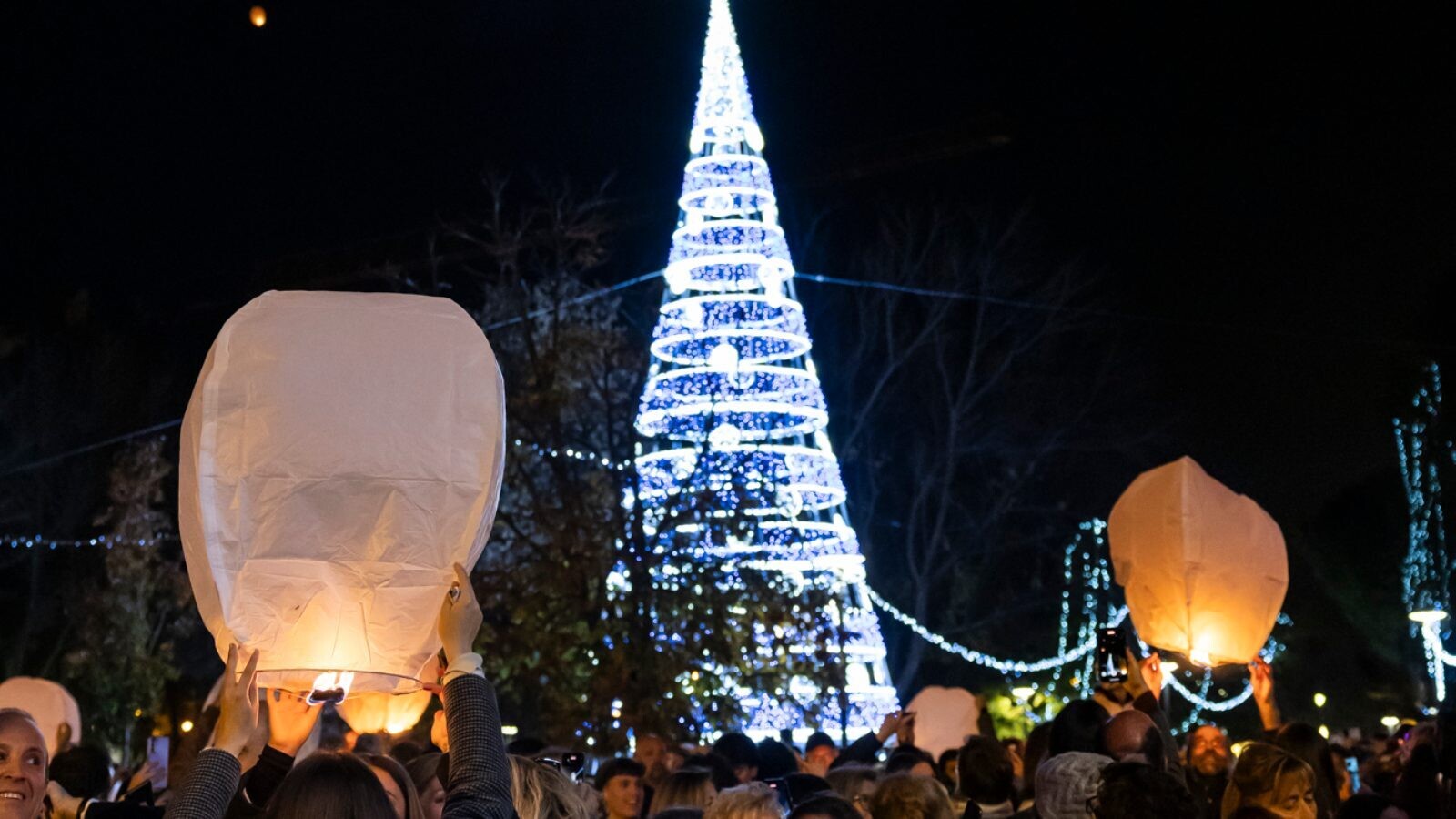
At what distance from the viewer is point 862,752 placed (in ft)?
34.0

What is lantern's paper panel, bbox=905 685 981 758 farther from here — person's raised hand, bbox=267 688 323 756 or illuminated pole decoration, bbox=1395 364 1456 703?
illuminated pole decoration, bbox=1395 364 1456 703

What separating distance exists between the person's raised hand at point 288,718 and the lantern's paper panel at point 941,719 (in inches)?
481

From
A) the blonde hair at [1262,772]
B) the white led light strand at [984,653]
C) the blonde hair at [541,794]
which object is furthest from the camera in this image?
the white led light strand at [984,653]

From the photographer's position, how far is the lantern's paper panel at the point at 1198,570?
1021 cm

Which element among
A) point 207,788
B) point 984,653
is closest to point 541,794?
point 207,788

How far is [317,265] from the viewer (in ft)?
79.6

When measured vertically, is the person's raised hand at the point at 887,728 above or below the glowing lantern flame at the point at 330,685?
above

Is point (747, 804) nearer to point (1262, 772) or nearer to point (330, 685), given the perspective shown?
point (330, 685)

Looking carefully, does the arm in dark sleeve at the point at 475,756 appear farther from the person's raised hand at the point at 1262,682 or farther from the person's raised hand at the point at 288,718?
the person's raised hand at the point at 1262,682

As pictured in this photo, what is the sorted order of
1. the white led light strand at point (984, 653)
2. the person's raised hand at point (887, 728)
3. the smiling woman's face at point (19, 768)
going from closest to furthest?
the smiling woman's face at point (19, 768)
the person's raised hand at point (887, 728)
the white led light strand at point (984, 653)

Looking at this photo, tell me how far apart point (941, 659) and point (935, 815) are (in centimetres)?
3221

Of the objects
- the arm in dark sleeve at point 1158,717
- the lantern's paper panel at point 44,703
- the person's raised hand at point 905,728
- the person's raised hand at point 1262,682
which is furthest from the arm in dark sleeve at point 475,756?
the lantern's paper panel at point 44,703

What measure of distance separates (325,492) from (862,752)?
20.9ft

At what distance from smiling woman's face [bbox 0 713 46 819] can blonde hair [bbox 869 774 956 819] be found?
273 cm
